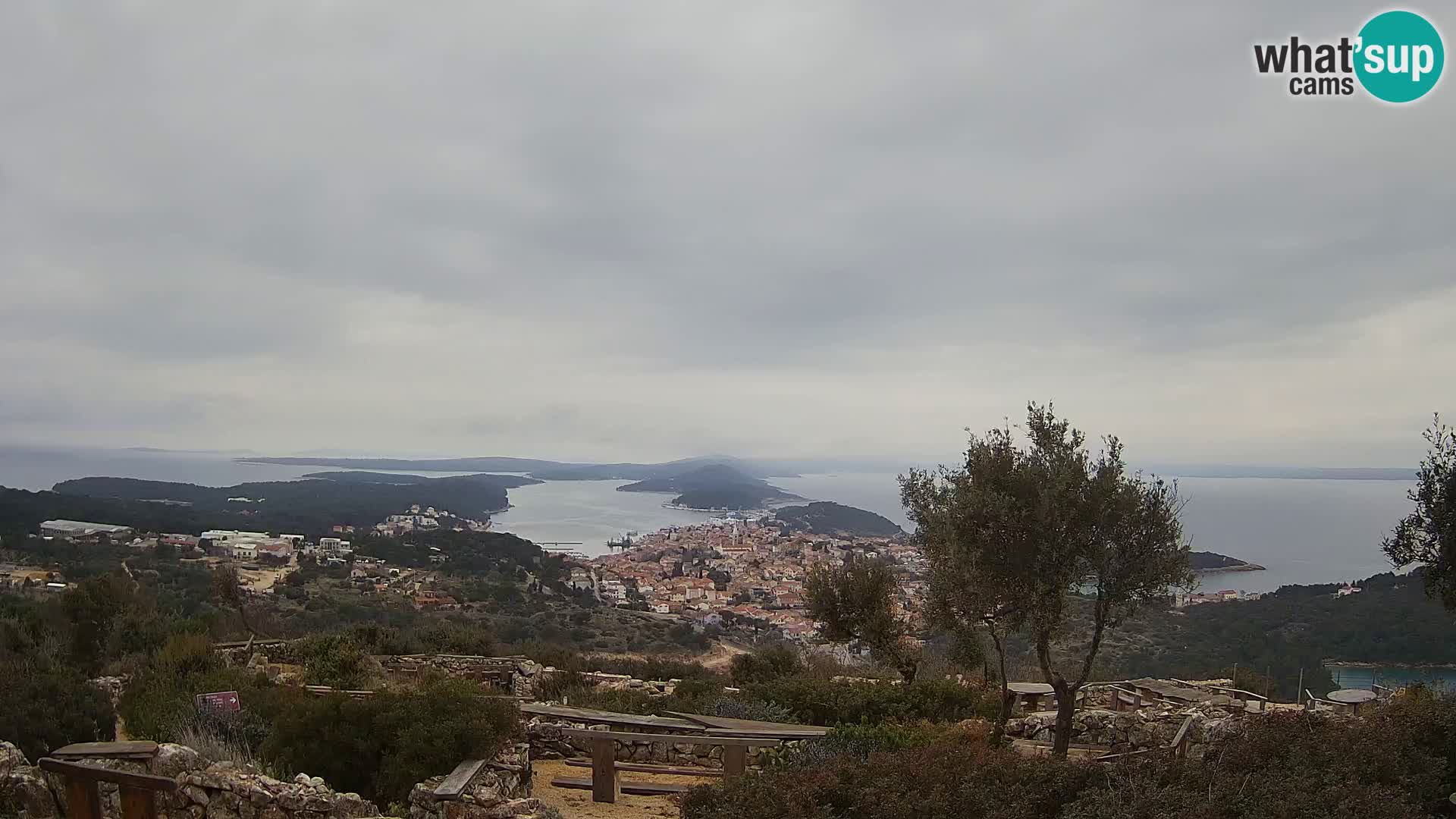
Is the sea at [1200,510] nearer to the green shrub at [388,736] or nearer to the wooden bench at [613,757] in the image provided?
the wooden bench at [613,757]

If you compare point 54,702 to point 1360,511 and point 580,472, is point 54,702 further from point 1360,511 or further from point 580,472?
point 580,472

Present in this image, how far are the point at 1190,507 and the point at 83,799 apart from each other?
20511 mm

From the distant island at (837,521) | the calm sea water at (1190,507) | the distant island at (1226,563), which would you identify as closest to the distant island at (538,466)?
the calm sea water at (1190,507)

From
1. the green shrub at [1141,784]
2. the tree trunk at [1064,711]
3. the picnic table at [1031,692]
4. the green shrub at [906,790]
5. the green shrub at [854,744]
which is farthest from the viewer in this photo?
the picnic table at [1031,692]

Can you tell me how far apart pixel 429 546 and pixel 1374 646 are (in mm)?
39477

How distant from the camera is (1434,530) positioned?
8023 mm

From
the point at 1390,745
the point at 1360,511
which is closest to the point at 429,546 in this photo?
the point at 1390,745

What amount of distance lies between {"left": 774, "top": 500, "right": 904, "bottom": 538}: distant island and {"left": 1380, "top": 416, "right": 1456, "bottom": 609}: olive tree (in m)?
39.5

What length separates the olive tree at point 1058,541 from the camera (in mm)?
7676

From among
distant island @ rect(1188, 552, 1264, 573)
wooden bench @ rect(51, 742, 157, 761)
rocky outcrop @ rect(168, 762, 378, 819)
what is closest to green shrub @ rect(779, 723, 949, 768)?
rocky outcrop @ rect(168, 762, 378, 819)

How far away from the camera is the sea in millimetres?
24547

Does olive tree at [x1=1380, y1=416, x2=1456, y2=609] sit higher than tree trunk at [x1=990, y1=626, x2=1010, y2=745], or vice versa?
olive tree at [x1=1380, y1=416, x2=1456, y2=609]

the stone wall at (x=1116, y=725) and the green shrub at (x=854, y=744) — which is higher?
the green shrub at (x=854, y=744)

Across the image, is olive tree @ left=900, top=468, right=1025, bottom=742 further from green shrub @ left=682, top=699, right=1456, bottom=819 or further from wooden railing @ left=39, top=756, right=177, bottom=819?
wooden railing @ left=39, top=756, right=177, bottom=819
